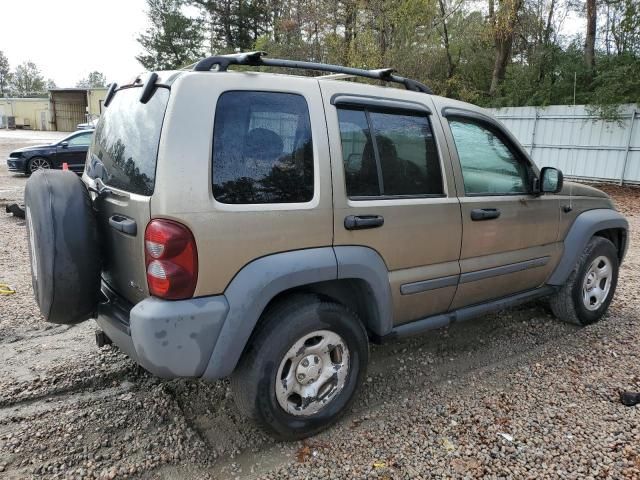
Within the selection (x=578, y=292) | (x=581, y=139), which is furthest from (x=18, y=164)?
(x=581, y=139)

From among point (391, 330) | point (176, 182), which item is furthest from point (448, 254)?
point (176, 182)

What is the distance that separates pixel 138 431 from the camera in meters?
2.76

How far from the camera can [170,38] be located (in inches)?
1502

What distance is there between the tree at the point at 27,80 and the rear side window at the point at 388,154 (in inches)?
4047

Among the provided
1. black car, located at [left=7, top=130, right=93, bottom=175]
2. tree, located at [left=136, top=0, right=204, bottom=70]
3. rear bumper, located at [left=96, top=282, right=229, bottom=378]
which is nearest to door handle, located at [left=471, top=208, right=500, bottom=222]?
rear bumper, located at [left=96, top=282, right=229, bottom=378]

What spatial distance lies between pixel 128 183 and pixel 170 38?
40.5 metres

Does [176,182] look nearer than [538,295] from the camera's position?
Yes

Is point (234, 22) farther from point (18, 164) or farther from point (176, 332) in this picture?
point (176, 332)

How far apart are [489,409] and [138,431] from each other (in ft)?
6.97

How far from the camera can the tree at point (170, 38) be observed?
37344 mm

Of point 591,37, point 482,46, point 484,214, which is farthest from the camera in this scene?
point 482,46

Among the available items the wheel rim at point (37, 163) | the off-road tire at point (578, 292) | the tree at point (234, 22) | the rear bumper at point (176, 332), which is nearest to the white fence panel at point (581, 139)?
the off-road tire at point (578, 292)

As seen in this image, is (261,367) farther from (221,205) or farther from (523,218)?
(523,218)

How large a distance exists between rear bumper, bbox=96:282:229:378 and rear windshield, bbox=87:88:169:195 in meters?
0.55
